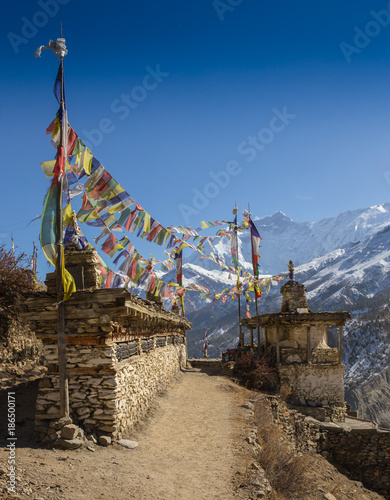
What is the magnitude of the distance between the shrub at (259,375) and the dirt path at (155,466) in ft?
25.1

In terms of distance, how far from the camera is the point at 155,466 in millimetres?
7742

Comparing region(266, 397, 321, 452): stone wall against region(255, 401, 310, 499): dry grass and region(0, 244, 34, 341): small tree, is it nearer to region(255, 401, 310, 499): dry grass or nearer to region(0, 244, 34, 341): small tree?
region(255, 401, 310, 499): dry grass

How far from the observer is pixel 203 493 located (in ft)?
22.4

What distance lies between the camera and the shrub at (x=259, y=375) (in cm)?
1914

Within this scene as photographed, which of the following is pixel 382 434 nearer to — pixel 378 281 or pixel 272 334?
pixel 272 334

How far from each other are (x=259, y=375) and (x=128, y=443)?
11556 mm

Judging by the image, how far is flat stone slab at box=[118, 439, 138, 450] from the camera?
28.2ft

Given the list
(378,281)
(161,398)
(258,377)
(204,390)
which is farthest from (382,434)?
(378,281)

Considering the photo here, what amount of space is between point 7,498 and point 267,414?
1006cm

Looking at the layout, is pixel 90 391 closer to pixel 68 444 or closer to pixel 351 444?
pixel 68 444

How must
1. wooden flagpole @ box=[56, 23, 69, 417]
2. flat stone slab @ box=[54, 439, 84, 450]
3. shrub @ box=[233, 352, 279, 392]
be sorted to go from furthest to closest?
shrub @ box=[233, 352, 279, 392] → wooden flagpole @ box=[56, 23, 69, 417] → flat stone slab @ box=[54, 439, 84, 450]

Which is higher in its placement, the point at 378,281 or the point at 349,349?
the point at 378,281

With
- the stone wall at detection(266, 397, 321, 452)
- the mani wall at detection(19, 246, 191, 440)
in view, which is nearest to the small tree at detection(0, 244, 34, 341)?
the mani wall at detection(19, 246, 191, 440)

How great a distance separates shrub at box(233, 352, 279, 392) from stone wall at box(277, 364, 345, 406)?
469mm
